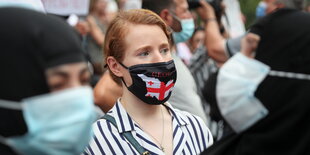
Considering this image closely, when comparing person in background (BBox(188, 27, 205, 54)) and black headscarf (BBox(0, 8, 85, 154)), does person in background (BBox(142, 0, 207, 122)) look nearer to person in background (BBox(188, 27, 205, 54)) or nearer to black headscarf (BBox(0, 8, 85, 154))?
black headscarf (BBox(0, 8, 85, 154))

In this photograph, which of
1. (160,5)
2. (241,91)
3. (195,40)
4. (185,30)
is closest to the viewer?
(241,91)

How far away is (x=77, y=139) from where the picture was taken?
260 centimetres

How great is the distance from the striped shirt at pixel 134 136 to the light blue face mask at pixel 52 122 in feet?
3.05

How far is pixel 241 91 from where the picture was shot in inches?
116

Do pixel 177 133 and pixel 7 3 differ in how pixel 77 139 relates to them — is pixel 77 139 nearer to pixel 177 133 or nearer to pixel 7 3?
pixel 7 3

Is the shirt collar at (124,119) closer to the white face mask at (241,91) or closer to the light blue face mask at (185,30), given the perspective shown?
the white face mask at (241,91)

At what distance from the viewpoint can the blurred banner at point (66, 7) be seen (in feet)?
17.6

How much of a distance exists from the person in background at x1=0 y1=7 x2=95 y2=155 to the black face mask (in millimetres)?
1020

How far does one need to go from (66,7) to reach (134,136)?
245 centimetres

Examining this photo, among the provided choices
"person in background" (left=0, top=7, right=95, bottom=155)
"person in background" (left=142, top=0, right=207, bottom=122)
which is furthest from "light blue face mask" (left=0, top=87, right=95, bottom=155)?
"person in background" (left=142, top=0, right=207, bottom=122)

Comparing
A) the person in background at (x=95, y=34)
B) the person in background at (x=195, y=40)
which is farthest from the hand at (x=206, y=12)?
the person in background at (x=195, y=40)

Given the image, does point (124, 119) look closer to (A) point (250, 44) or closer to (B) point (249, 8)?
(A) point (250, 44)

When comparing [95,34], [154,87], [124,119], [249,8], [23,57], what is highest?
[23,57]

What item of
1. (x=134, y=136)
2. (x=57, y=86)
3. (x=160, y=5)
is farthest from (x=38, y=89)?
(x=160, y=5)
